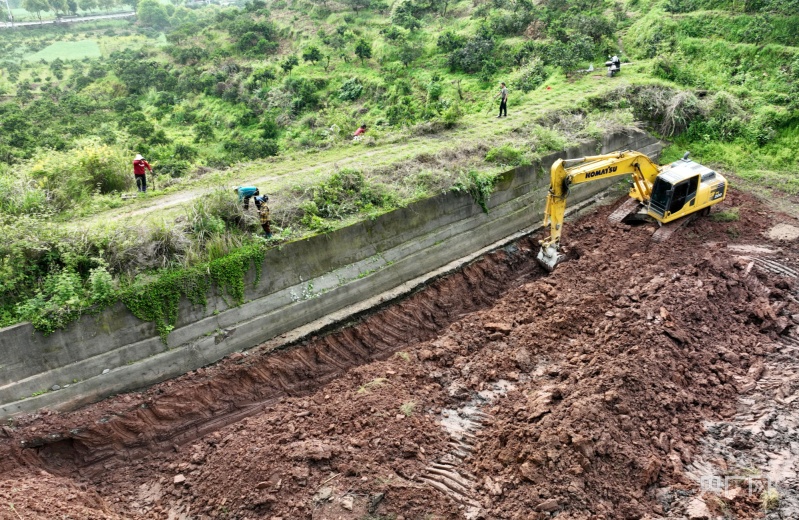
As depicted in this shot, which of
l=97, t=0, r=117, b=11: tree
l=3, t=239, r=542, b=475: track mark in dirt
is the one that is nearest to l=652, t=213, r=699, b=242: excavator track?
l=3, t=239, r=542, b=475: track mark in dirt

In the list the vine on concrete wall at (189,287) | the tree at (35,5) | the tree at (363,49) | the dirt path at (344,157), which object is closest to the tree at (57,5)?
the tree at (35,5)

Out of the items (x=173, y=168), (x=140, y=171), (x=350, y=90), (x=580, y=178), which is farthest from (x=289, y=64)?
(x=580, y=178)

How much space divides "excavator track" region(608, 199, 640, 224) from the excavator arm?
59 cm

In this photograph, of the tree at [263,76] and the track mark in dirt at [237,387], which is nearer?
the track mark in dirt at [237,387]

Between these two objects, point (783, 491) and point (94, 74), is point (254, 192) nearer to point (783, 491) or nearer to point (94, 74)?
point (783, 491)

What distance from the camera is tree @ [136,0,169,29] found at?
67125 mm

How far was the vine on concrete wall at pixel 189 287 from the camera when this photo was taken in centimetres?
969

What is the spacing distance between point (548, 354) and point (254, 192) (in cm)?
739

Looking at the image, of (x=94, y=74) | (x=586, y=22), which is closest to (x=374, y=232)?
(x=586, y=22)

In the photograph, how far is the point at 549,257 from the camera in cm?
1400

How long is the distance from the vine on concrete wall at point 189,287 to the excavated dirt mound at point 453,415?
4.51 ft

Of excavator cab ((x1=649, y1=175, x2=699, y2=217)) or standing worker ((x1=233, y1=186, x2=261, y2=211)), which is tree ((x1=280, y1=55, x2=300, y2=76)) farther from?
excavator cab ((x1=649, y1=175, x2=699, y2=217))

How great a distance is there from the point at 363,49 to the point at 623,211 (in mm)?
19509

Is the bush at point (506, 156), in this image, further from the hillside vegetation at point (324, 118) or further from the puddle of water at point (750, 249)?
the puddle of water at point (750, 249)
